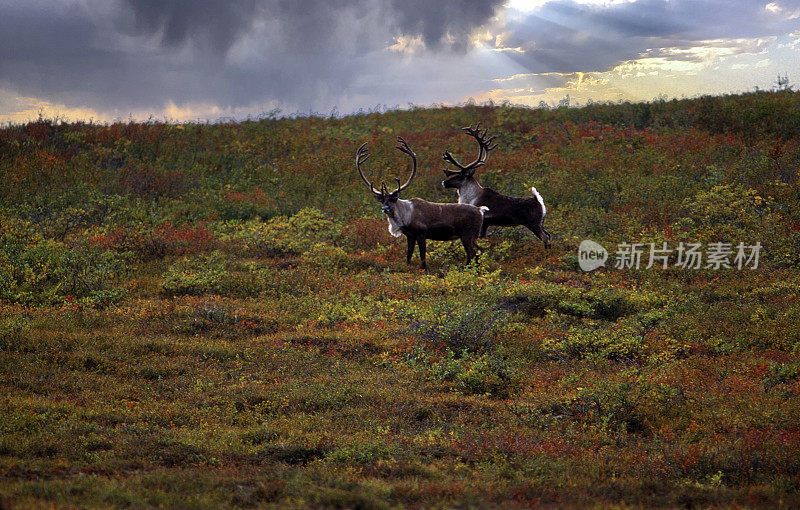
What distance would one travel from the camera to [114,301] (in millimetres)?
13570

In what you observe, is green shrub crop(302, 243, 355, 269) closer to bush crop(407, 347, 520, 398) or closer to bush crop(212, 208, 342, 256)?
bush crop(212, 208, 342, 256)

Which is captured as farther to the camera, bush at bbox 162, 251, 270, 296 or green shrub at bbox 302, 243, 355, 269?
green shrub at bbox 302, 243, 355, 269

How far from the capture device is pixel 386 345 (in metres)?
11.2

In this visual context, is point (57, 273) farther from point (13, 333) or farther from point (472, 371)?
point (472, 371)

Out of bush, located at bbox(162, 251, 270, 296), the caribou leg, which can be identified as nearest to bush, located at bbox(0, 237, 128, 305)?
bush, located at bbox(162, 251, 270, 296)

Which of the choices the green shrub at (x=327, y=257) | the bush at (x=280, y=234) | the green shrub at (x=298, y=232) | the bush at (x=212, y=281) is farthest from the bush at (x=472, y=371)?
the green shrub at (x=298, y=232)

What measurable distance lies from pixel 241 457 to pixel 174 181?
21.8m

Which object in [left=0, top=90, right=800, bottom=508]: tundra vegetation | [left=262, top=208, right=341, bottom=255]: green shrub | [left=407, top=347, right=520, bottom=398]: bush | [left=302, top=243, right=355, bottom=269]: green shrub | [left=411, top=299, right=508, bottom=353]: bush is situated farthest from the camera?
[left=262, top=208, right=341, bottom=255]: green shrub

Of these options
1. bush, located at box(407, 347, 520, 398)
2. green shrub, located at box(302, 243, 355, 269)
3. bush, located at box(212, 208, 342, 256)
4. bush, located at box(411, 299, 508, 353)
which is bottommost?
bush, located at box(407, 347, 520, 398)

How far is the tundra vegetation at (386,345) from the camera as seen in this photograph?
242 inches

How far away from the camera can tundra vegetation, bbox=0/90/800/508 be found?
6.15 m

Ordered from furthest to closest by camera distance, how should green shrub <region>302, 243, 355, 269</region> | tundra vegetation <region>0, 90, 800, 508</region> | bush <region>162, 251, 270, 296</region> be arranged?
green shrub <region>302, 243, 355, 269</region> < bush <region>162, 251, 270, 296</region> < tundra vegetation <region>0, 90, 800, 508</region>

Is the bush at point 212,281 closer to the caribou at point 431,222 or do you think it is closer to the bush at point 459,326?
the caribou at point 431,222

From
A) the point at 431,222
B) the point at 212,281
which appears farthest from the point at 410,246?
the point at 212,281
